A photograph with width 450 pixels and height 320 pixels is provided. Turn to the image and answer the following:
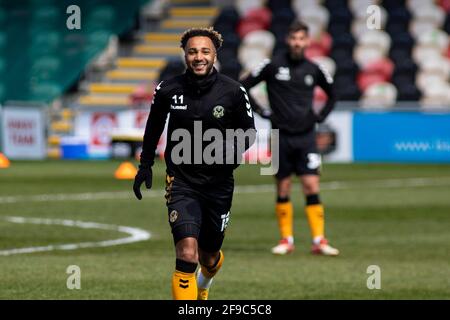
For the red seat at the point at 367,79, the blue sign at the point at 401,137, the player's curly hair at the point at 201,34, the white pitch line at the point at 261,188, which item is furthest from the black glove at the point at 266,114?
the red seat at the point at 367,79

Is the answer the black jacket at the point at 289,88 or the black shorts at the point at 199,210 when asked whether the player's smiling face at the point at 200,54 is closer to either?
the black shorts at the point at 199,210

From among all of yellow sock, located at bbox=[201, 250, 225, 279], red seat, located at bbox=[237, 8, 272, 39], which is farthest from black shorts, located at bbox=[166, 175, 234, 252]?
red seat, located at bbox=[237, 8, 272, 39]

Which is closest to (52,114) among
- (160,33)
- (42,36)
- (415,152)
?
(42,36)

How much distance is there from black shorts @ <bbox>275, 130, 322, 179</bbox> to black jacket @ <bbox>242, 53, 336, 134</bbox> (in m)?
0.10

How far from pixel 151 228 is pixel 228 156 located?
7429 mm

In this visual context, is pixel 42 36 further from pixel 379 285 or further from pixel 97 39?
pixel 379 285

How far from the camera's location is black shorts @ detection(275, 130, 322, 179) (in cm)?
1391

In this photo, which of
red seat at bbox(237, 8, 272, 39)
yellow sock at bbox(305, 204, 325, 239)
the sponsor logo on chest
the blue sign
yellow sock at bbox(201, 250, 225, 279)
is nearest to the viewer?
yellow sock at bbox(201, 250, 225, 279)

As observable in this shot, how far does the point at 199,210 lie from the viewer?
8.68 m

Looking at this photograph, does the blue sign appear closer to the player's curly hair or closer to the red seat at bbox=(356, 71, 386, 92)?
the red seat at bbox=(356, 71, 386, 92)

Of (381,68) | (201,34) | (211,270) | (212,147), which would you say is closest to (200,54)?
(201,34)

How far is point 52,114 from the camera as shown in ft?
128

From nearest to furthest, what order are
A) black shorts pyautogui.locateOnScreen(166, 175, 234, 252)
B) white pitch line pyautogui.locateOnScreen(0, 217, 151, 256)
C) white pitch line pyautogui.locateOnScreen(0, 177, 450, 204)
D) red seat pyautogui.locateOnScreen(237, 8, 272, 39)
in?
black shorts pyautogui.locateOnScreen(166, 175, 234, 252)
white pitch line pyautogui.locateOnScreen(0, 217, 151, 256)
white pitch line pyautogui.locateOnScreen(0, 177, 450, 204)
red seat pyautogui.locateOnScreen(237, 8, 272, 39)

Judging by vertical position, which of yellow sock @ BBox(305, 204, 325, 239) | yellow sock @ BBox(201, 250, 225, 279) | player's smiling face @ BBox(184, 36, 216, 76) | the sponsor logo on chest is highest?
player's smiling face @ BBox(184, 36, 216, 76)
